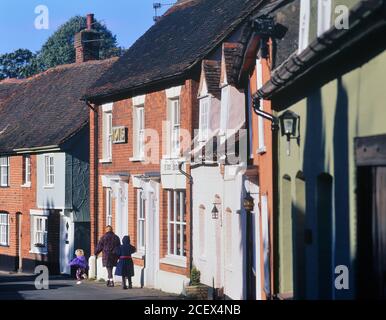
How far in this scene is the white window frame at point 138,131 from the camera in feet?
89.4

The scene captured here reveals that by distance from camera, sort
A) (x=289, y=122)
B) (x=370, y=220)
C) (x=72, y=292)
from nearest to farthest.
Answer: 1. (x=370, y=220)
2. (x=289, y=122)
3. (x=72, y=292)

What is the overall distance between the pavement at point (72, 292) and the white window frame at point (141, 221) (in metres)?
1.40

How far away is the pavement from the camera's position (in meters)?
22.8

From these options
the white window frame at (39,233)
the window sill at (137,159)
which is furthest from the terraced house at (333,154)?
the white window frame at (39,233)

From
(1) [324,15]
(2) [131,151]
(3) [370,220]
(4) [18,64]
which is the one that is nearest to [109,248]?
(2) [131,151]

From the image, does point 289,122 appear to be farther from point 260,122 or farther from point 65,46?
point 65,46

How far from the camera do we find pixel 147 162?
26703mm

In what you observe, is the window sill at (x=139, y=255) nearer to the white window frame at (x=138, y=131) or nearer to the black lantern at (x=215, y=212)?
the white window frame at (x=138, y=131)

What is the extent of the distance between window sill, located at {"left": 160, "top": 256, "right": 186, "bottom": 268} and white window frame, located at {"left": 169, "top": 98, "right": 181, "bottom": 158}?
266cm

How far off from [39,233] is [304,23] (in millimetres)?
23641

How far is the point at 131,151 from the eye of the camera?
27.8 meters

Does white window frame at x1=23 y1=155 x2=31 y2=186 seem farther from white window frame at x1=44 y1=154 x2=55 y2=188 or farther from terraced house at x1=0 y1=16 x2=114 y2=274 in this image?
white window frame at x1=44 y1=154 x2=55 y2=188
